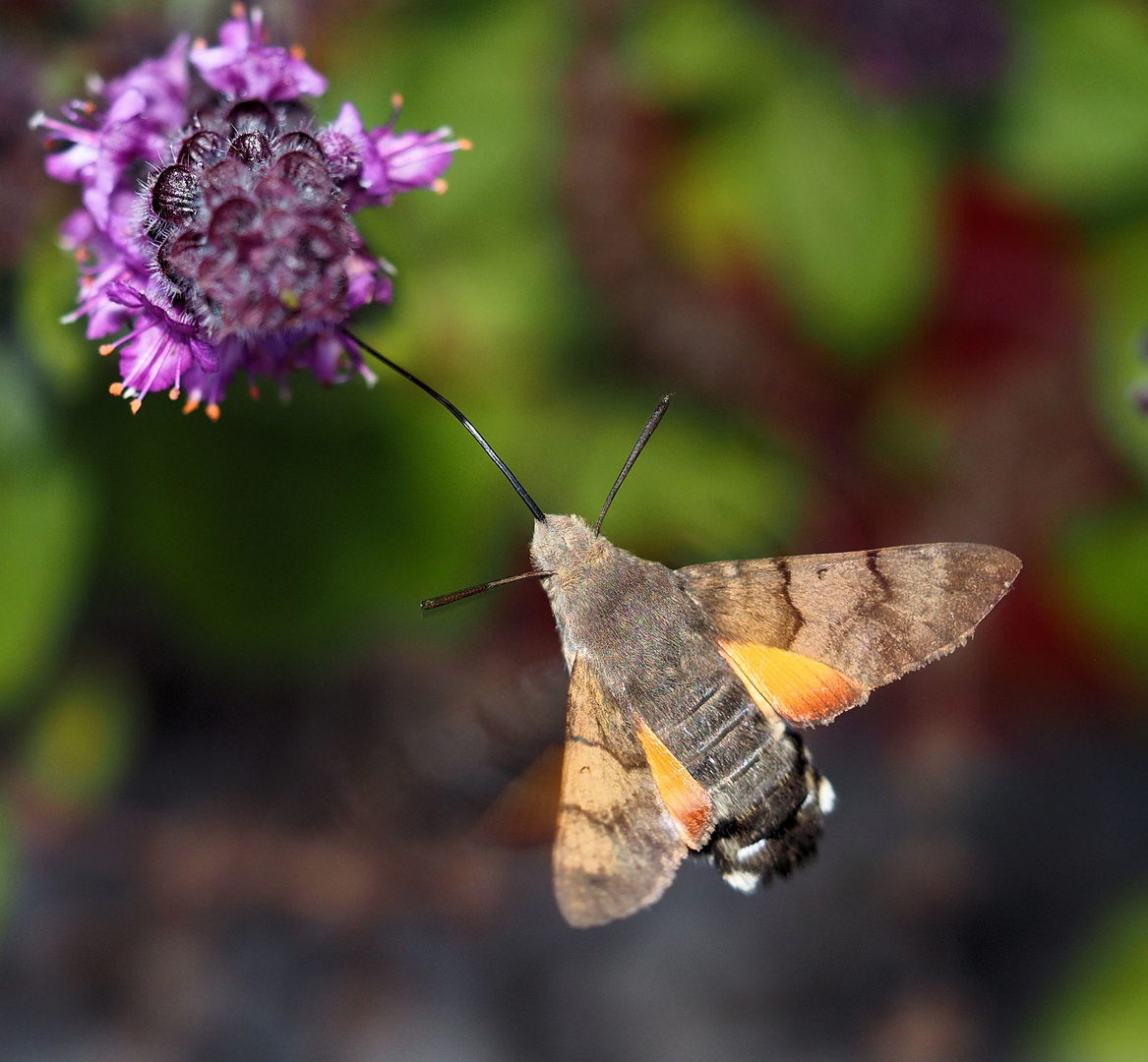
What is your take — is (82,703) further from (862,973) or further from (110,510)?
(862,973)

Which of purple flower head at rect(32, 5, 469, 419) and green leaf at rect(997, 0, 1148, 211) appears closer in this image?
purple flower head at rect(32, 5, 469, 419)

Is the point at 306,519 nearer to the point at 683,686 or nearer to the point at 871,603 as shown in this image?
the point at 683,686

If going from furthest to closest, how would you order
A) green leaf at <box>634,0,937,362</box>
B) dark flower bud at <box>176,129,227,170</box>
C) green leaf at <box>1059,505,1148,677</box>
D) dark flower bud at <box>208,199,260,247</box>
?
green leaf at <box>1059,505,1148,677</box> < green leaf at <box>634,0,937,362</box> < dark flower bud at <box>176,129,227,170</box> < dark flower bud at <box>208,199,260,247</box>

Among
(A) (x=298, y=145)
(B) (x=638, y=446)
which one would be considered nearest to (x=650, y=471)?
(B) (x=638, y=446)

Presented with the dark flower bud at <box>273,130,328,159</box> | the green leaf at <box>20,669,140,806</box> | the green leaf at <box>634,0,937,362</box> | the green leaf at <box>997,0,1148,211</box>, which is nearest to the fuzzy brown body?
the dark flower bud at <box>273,130,328,159</box>

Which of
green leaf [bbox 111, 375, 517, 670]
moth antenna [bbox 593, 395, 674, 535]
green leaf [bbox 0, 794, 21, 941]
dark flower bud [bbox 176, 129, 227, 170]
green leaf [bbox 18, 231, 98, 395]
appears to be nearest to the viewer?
dark flower bud [bbox 176, 129, 227, 170]

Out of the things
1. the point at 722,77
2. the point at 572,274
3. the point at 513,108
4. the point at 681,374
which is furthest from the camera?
the point at 681,374

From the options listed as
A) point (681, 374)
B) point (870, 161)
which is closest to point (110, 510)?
point (681, 374)

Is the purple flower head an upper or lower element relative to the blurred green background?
upper

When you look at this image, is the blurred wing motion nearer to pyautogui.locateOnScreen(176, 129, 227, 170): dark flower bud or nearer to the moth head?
the moth head
